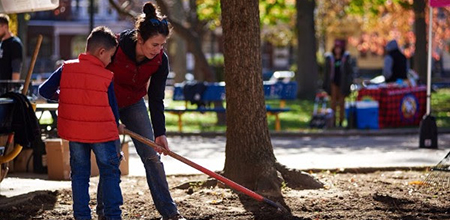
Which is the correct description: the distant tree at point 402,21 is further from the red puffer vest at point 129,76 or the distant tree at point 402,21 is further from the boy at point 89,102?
the boy at point 89,102

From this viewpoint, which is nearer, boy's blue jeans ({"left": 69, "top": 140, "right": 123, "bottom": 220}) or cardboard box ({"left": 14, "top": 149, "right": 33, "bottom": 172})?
boy's blue jeans ({"left": 69, "top": 140, "right": 123, "bottom": 220})

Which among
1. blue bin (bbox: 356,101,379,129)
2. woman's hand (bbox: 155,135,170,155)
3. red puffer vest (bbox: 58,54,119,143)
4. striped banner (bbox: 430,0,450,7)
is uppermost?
striped banner (bbox: 430,0,450,7)

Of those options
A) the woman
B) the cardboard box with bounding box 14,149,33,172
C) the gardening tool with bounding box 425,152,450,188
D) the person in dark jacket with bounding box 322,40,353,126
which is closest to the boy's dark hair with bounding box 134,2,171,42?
the woman

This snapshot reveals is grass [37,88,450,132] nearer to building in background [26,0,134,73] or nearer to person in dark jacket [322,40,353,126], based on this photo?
person in dark jacket [322,40,353,126]

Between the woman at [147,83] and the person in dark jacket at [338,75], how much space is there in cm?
1177

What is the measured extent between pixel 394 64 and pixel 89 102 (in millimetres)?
12815

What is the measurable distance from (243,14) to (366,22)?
38681 millimetres

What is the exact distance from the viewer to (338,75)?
755 inches

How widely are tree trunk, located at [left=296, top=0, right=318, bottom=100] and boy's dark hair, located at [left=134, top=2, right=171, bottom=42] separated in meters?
23.1

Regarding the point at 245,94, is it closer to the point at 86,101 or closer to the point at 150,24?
the point at 150,24

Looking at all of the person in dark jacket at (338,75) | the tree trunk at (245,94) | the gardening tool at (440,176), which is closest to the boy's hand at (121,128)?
the tree trunk at (245,94)

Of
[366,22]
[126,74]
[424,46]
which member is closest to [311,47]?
[424,46]

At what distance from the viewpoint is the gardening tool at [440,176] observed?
9.42 meters

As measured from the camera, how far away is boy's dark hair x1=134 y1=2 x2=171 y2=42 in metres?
7.05
